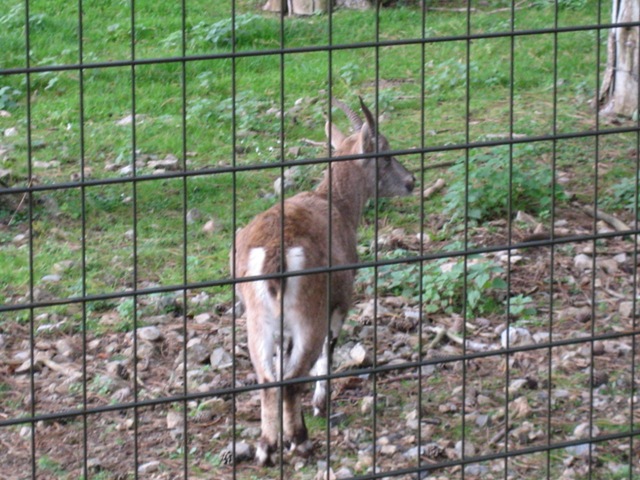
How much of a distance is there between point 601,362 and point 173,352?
2.17 meters

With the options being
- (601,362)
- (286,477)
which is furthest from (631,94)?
(286,477)

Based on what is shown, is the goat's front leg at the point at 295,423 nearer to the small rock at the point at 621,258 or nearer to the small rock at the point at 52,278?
the small rock at the point at 52,278

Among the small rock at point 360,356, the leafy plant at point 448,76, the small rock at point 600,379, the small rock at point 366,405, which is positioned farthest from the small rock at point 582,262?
the leafy plant at point 448,76

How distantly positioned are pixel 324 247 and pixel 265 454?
97 centimetres

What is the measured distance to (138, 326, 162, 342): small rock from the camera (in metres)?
6.49

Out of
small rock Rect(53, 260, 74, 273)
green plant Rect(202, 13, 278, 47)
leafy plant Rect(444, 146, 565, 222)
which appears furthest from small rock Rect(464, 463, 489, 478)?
green plant Rect(202, 13, 278, 47)

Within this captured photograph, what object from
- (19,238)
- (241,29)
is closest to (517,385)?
(19,238)

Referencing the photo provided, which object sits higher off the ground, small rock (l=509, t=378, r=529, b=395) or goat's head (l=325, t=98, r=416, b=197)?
goat's head (l=325, t=98, r=416, b=197)

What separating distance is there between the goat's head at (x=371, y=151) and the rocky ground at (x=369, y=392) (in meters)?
0.87

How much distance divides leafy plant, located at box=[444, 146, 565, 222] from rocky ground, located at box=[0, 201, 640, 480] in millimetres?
648

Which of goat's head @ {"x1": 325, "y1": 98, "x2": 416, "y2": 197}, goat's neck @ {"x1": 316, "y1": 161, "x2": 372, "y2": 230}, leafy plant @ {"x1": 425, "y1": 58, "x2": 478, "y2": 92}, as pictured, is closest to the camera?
goat's neck @ {"x1": 316, "y1": 161, "x2": 372, "y2": 230}

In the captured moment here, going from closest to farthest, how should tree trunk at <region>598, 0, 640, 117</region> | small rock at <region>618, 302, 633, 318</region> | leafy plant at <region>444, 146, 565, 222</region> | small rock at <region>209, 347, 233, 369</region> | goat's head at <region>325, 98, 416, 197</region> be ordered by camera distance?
small rock at <region>209, 347, 233, 369</region> < small rock at <region>618, 302, 633, 318</region> < goat's head at <region>325, 98, 416, 197</region> < leafy plant at <region>444, 146, 565, 222</region> < tree trunk at <region>598, 0, 640, 117</region>

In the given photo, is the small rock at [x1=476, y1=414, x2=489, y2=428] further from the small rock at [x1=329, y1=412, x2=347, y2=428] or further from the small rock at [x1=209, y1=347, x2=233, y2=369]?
the small rock at [x1=209, y1=347, x2=233, y2=369]

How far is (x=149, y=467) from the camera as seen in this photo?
5.27 meters
